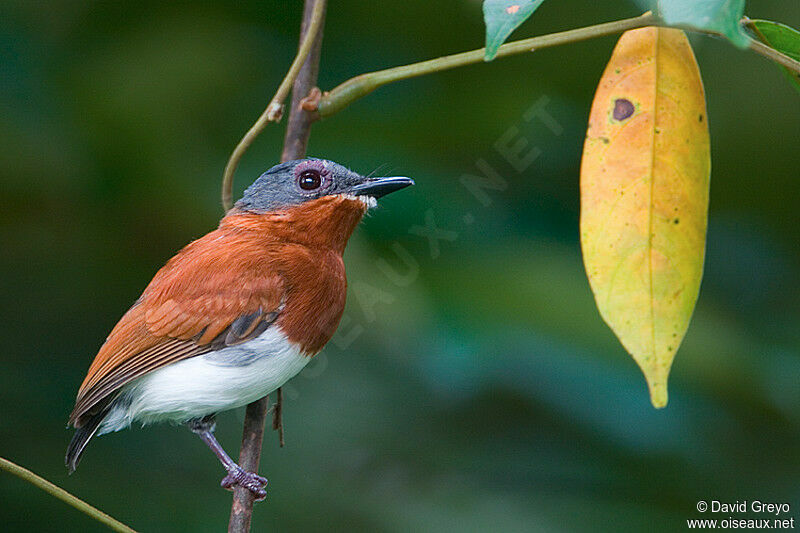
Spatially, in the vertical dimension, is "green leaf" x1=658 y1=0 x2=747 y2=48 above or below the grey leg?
above

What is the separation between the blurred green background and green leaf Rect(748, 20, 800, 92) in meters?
1.51

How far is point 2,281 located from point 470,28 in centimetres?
213

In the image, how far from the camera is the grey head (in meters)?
2.63

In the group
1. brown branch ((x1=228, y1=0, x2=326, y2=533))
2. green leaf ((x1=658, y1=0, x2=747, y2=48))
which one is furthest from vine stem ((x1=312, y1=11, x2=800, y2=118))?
brown branch ((x1=228, y1=0, x2=326, y2=533))

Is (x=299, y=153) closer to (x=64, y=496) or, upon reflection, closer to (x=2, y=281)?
(x=64, y=496)

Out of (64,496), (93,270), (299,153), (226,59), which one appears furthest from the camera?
(226,59)

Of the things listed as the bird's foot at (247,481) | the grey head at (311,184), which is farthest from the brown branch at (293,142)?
the grey head at (311,184)

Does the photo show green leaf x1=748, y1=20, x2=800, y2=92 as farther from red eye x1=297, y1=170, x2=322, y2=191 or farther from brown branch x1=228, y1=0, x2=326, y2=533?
red eye x1=297, y1=170, x2=322, y2=191

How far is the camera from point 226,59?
3402 mm

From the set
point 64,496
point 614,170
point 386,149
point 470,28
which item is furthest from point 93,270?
point 614,170

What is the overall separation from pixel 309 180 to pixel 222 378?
69cm

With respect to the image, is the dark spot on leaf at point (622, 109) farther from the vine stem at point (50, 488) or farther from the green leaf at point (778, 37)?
the vine stem at point (50, 488)

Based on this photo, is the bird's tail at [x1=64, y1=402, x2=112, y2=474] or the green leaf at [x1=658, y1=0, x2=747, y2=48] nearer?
the green leaf at [x1=658, y1=0, x2=747, y2=48]

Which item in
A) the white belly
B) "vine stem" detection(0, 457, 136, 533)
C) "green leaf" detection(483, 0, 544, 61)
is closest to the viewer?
"green leaf" detection(483, 0, 544, 61)
